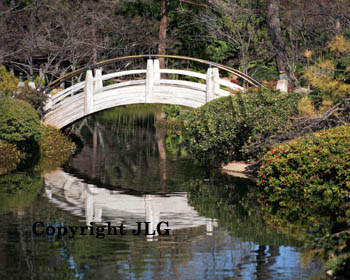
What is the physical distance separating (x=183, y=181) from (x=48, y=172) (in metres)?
4.26

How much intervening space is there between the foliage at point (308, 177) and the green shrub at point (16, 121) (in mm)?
9302

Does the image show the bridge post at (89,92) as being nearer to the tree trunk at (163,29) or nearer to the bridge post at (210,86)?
the bridge post at (210,86)

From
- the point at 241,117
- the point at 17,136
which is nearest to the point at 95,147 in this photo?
the point at 17,136

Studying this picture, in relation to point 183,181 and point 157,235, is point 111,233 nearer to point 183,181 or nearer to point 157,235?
point 157,235

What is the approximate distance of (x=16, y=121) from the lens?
23.0 meters

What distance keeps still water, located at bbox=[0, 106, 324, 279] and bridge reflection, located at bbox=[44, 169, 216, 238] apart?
0.02 m

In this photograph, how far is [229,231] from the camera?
12.5 m

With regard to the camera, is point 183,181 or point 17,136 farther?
point 17,136

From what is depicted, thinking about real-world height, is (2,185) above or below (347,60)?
below

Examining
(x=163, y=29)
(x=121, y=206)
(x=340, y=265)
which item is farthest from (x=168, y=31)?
(x=340, y=265)

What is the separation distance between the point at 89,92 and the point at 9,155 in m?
4.31

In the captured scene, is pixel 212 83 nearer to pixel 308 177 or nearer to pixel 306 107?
pixel 306 107

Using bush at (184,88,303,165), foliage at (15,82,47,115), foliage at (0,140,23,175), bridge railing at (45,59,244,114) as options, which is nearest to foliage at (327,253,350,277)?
bush at (184,88,303,165)

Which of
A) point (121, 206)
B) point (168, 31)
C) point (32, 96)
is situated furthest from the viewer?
point (168, 31)
